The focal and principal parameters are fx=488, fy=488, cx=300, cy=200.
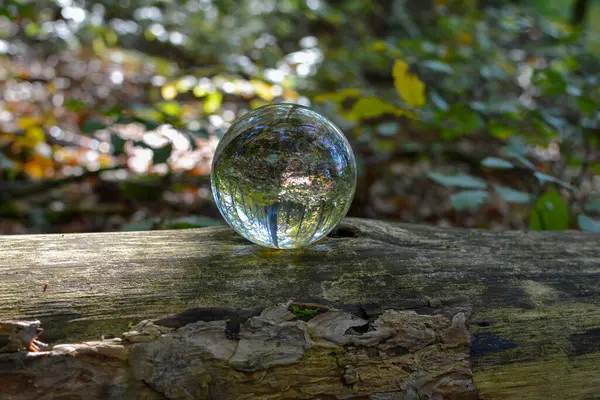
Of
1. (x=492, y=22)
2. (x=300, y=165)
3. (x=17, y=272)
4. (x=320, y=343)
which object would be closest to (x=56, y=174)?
(x=17, y=272)

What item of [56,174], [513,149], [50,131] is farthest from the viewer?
[50,131]

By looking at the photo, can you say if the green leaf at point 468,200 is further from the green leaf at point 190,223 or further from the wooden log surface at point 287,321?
the green leaf at point 190,223

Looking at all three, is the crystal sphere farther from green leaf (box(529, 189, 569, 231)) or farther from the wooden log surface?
green leaf (box(529, 189, 569, 231))

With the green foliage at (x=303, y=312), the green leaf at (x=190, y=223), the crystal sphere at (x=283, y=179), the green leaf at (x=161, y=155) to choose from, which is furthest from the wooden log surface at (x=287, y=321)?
the green leaf at (x=161, y=155)

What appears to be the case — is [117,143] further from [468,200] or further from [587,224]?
[587,224]

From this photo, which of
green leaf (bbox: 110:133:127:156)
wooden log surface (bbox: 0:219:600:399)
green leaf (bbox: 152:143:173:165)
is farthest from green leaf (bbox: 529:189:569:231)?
green leaf (bbox: 110:133:127:156)

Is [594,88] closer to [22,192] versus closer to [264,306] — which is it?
[264,306]
